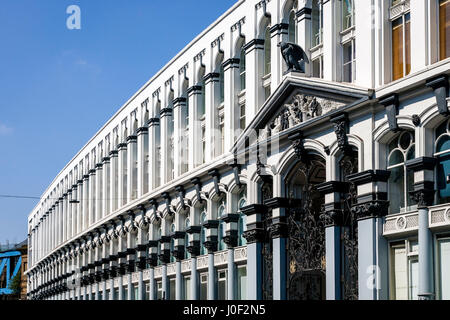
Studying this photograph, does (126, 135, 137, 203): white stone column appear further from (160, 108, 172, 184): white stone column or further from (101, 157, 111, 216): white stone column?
(160, 108, 172, 184): white stone column

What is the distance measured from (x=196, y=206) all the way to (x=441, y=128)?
20.0m

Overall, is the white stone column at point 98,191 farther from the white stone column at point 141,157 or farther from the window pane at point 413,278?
the window pane at point 413,278

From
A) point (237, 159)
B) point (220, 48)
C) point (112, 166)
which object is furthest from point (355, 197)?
point (112, 166)

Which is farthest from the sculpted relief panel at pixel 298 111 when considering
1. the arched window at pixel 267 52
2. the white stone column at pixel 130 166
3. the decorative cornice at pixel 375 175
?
the white stone column at pixel 130 166

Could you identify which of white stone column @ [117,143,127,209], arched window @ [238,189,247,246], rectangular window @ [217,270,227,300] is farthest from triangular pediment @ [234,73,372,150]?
white stone column @ [117,143,127,209]

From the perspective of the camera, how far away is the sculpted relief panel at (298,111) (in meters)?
33.1

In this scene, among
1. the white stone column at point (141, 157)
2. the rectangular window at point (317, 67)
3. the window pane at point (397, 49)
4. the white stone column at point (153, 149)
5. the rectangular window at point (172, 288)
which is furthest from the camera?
the white stone column at point (141, 157)

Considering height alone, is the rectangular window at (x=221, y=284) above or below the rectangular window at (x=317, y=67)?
below

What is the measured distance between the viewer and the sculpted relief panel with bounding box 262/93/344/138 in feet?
109

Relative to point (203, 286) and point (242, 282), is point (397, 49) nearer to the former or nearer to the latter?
point (242, 282)

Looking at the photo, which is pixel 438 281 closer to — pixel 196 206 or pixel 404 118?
pixel 404 118

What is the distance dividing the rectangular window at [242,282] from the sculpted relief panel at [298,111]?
22.5ft

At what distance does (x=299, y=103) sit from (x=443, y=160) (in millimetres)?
8237

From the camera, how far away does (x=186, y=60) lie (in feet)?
160
